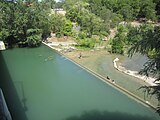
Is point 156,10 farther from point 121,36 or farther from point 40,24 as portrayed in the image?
point 40,24

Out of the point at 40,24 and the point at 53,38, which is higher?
the point at 40,24

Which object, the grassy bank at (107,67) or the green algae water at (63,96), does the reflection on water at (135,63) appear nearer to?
the grassy bank at (107,67)

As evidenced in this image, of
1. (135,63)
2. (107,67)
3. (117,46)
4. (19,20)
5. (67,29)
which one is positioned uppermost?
(19,20)

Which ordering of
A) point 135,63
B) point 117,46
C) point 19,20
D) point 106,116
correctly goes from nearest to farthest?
point 106,116 → point 135,63 → point 117,46 → point 19,20

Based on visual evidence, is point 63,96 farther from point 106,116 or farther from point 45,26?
point 45,26

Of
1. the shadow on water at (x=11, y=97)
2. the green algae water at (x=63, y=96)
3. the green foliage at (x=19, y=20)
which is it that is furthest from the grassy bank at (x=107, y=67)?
the shadow on water at (x=11, y=97)

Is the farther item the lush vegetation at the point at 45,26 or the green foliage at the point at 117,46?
the lush vegetation at the point at 45,26

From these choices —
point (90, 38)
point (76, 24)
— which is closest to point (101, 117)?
point (90, 38)

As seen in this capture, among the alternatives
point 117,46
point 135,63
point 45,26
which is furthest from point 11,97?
point 45,26
